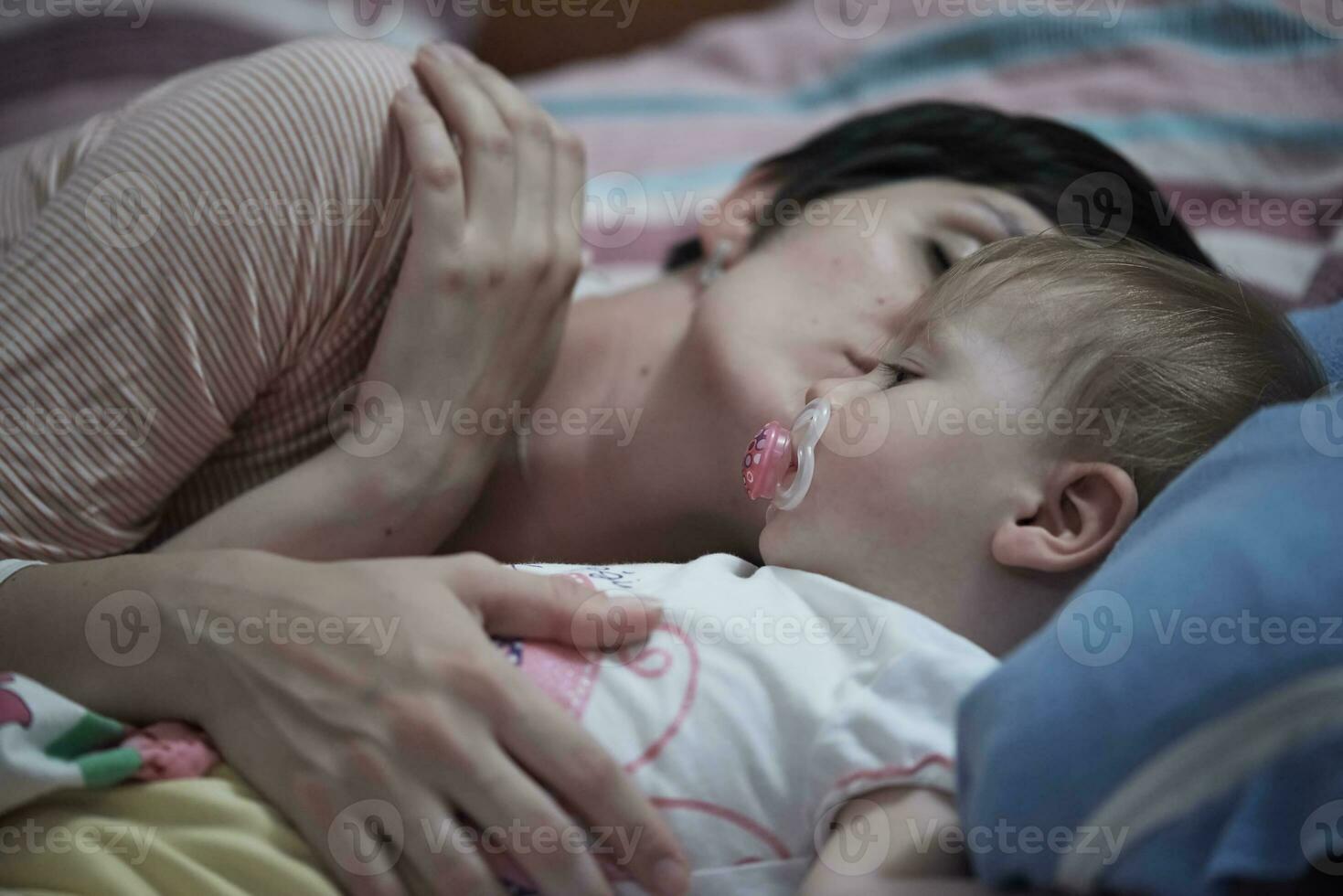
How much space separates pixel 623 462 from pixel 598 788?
16.8 inches

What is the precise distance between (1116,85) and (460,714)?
1.35 meters

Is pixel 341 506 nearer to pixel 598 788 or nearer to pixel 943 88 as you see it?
pixel 598 788

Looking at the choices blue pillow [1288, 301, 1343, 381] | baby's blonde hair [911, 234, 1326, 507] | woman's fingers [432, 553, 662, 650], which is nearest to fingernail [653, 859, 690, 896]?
woman's fingers [432, 553, 662, 650]

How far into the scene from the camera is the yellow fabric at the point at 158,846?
679 mm

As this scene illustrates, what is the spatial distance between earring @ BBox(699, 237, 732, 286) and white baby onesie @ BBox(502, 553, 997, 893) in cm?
48

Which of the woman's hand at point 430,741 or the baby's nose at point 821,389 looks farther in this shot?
the baby's nose at point 821,389

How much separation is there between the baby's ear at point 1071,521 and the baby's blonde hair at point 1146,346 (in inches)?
0.7

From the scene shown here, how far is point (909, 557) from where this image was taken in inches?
30.8

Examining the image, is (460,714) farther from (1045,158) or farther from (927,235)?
(1045,158)

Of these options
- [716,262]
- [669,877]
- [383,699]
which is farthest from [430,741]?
[716,262]

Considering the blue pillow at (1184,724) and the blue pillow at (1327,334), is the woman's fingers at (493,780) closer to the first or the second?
the blue pillow at (1184,724)

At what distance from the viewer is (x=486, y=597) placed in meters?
0.74

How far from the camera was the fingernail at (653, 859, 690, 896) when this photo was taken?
67cm

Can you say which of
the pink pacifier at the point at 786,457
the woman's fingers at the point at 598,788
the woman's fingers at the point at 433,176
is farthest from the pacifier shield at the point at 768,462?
the woman's fingers at the point at 433,176
